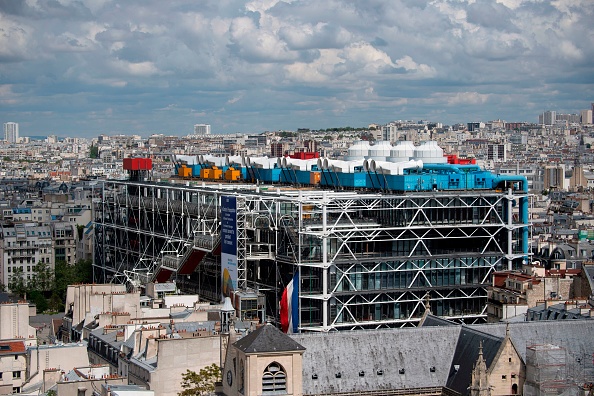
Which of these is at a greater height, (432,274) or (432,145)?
(432,145)

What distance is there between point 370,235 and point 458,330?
3249cm

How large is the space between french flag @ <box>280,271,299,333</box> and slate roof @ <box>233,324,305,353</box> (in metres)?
37.9

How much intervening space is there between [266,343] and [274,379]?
4.68 ft

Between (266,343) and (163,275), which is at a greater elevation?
(266,343)

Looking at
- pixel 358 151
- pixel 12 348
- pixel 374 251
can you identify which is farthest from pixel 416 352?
pixel 358 151

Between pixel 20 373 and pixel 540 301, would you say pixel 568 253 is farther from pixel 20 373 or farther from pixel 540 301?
pixel 20 373

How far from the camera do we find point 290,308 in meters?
88.1

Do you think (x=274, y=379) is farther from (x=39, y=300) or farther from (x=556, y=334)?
(x=39, y=300)

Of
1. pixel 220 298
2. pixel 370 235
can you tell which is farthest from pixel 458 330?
pixel 220 298

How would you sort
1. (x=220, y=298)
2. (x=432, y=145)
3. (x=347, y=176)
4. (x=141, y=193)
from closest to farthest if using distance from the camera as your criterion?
(x=220, y=298) → (x=347, y=176) → (x=432, y=145) → (x=141, y=193)

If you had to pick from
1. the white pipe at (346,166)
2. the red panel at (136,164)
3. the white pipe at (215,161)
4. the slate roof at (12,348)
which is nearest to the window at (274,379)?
the slate roof at (12,348)

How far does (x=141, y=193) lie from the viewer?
128 metres

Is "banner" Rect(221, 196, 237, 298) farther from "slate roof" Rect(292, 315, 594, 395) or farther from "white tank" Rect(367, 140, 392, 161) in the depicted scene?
"slate roof" Rect(292, 315, 594, 395)

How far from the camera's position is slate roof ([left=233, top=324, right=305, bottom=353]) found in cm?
4875
